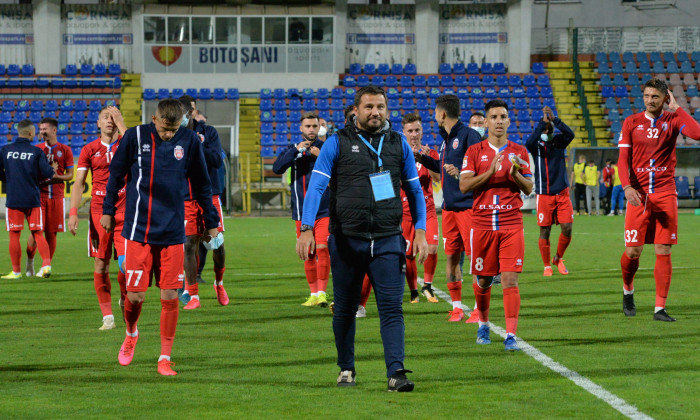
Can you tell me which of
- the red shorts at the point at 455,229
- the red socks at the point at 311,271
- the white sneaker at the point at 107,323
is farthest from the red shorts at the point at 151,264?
the red socks at the point at 311,271

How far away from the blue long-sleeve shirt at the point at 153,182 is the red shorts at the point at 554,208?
8553 millimetres

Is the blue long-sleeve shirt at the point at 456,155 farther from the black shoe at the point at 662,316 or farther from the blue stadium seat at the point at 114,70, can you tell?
the blue stadium seat at the point at 114,70

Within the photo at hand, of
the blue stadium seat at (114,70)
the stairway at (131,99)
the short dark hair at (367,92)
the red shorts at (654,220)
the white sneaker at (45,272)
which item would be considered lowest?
the white sneaker at (45,272)

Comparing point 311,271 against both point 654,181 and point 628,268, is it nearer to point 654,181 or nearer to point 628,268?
point 628,268

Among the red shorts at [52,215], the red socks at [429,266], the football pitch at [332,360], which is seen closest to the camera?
the football pitch at [332,360]

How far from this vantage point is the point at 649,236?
974 centimetres

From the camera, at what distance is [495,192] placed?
812 centimetres

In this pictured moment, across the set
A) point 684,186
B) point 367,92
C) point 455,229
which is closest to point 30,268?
point 455,229

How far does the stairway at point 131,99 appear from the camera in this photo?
3966cm

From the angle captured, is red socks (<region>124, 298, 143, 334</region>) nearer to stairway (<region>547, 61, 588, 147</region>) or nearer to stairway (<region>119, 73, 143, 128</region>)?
stairway (<region>119, 73, 143, 128</region>)

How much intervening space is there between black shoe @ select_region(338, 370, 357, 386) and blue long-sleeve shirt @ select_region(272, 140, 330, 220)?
4046mm

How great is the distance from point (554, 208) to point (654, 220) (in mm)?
5096

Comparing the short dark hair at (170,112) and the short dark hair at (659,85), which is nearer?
the short dark hair at (170,112)

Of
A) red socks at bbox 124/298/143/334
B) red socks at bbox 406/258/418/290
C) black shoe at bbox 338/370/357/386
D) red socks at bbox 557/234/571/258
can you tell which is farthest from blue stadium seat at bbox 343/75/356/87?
black shoe at bbox 338/370/357/386
